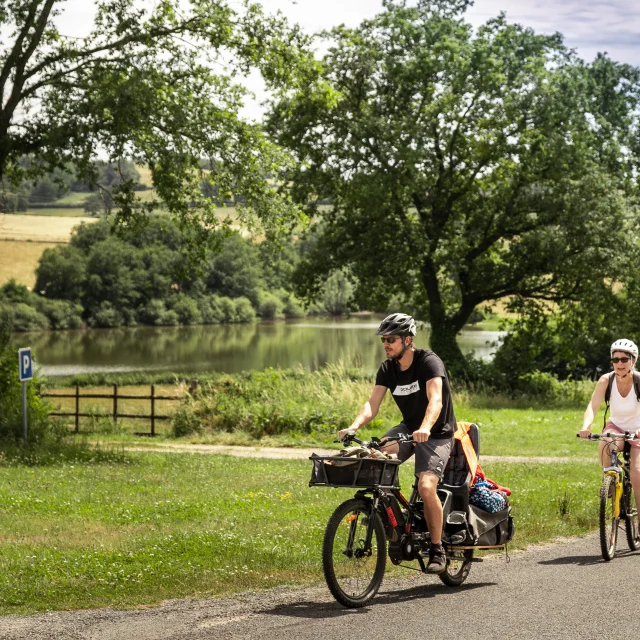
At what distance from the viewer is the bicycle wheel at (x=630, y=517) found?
916cm

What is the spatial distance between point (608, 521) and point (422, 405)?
285 centimetres

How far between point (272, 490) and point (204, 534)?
3.96 m

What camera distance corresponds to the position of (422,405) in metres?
7.08

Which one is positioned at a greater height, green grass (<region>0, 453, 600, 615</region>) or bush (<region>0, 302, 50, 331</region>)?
bush (<region>0, 302, 50, 331</region>)

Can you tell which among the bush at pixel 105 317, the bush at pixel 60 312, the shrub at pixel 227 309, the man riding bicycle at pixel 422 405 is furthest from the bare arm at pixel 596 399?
the shrub at pixel 227 309

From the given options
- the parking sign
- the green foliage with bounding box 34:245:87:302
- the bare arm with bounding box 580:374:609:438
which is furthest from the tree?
the green foliage with bounding box 34:245:87:302

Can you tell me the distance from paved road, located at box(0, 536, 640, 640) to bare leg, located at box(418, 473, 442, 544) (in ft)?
1.56

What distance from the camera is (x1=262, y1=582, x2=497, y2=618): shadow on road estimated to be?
A: 6.63m

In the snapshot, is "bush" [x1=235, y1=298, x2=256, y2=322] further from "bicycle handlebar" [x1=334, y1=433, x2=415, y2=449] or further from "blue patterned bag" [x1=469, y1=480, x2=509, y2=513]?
"bicycle handlebar" [x1=334, y1=433, x2=415, y2=449]

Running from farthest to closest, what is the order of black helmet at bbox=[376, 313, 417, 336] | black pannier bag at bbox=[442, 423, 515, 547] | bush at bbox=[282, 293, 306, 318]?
1. bush at bbox=[282, 293, 306, 318]
2. black pannier bag at bbox=[442, 423, 515, 547]
3. black helmet at bbox=[376, 313, 417, 336]

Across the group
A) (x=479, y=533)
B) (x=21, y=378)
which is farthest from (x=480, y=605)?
(x=21, y=378)

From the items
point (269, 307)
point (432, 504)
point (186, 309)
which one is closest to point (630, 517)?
point (432, 504)

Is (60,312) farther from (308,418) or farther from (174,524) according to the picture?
(174,524)

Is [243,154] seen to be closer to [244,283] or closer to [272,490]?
[272,490]
